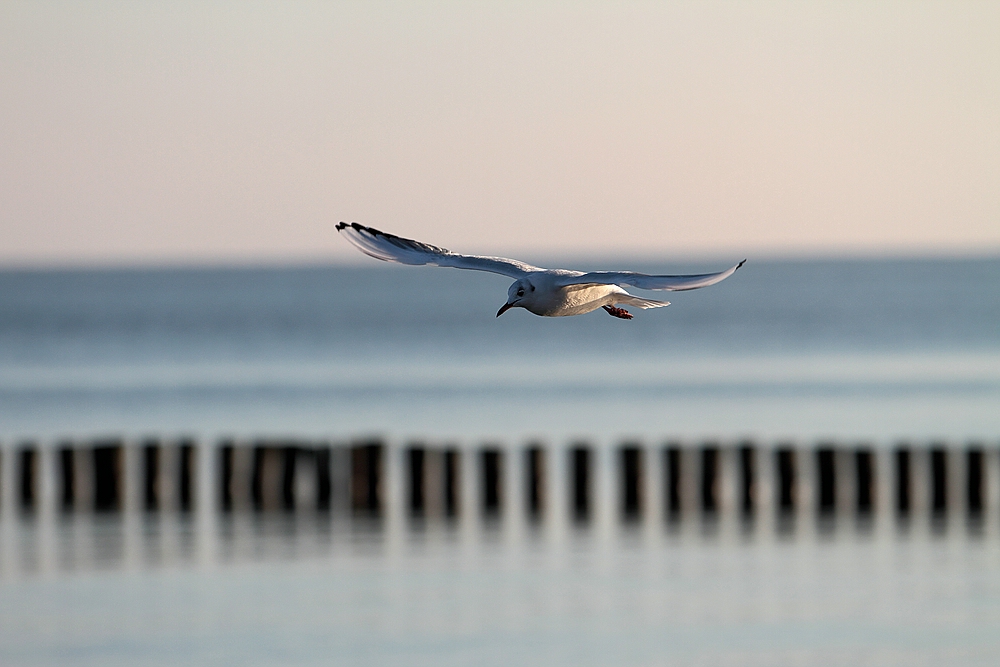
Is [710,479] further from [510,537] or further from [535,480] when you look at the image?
[510,537]

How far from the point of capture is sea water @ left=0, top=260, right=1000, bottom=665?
68.2 ft

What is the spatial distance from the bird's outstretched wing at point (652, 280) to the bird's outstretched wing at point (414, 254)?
635 millimetres

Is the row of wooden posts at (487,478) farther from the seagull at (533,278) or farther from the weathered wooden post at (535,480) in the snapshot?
the seagull at (533,278)

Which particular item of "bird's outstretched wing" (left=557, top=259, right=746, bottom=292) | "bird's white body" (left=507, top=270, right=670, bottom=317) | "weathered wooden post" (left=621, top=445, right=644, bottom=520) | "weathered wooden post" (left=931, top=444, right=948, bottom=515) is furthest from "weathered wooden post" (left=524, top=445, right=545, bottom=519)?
"bird's outstretched wing" (left=557, top=259, right=746, bottom=292)

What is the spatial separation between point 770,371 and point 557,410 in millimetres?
15730

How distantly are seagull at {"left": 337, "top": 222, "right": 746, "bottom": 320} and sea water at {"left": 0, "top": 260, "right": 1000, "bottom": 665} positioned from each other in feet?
29.6

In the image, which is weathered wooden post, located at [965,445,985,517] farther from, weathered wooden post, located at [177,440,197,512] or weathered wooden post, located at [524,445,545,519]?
weathered wooden post, located at [177,440,197,512]

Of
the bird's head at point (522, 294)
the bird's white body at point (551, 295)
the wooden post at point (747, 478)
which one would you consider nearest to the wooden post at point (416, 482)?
the wooden post at point (747, 478)

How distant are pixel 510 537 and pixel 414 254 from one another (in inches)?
586

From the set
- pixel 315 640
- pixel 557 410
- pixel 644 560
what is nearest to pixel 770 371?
pixel 557 410

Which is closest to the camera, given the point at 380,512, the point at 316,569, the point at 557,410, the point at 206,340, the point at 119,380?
the point at 316,569

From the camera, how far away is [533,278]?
11.4m

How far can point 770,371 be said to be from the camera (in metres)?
58.9

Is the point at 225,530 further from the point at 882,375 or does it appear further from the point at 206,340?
the point at 206,340
